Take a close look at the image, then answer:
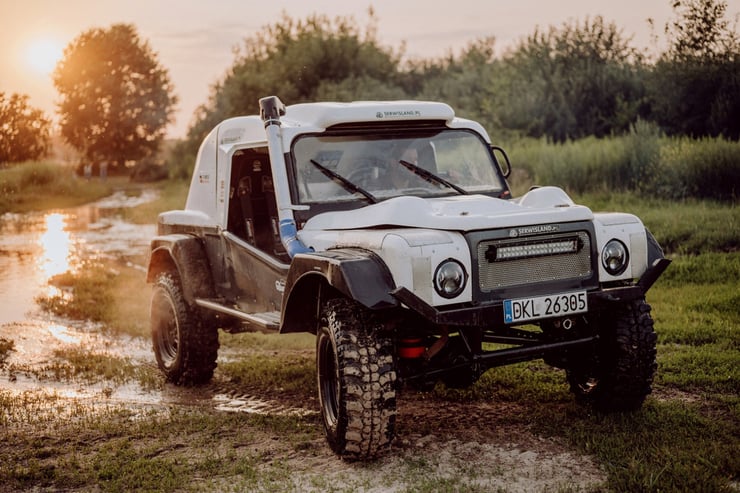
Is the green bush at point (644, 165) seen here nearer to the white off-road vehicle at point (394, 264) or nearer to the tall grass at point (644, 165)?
the tall grass at point (644, 165)

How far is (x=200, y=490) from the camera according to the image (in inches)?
200

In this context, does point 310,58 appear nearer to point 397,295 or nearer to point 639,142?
point 639,142

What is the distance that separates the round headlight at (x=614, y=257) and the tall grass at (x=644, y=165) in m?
10.2

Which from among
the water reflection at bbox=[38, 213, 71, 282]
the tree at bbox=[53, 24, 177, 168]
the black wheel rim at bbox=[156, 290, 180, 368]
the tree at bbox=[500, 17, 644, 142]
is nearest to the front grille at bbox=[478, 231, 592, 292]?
the black wheel rim at bbox=[156, 290, 180, 368]

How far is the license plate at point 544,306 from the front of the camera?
5.23 metres

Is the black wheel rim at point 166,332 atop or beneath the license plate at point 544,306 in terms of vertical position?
beneath

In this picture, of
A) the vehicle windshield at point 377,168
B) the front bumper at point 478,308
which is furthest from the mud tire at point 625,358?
the vehicle windshield at point 377,168

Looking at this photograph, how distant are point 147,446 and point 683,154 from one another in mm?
12845

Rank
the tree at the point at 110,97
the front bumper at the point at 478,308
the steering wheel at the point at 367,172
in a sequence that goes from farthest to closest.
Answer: the tree at the point at 110,97, the steering wheel at the point at 367,172, the front bumper at the point at 478,308

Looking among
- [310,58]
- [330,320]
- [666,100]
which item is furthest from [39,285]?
[310,58]

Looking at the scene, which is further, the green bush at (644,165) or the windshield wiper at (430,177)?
the green bush at (644,165)

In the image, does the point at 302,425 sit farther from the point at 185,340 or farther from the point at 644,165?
the point at 644,165

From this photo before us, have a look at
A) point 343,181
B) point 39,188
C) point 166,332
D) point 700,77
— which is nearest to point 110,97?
point 39,188

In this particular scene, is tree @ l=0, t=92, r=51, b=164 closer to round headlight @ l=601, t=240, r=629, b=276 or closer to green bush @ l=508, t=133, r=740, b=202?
Result: green bush @ l=508, t=133, r=740, b=202
